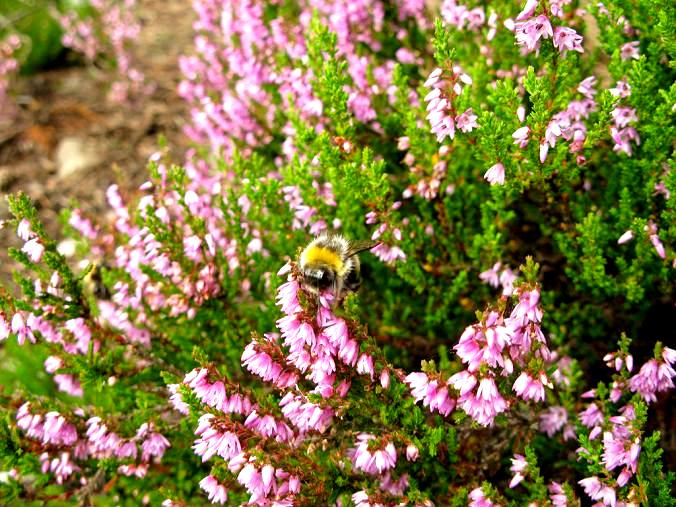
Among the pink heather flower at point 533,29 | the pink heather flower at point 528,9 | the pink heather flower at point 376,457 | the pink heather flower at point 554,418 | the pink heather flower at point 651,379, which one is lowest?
the pink heather flower at point 554,418

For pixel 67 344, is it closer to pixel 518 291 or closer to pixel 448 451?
pixel 448 451

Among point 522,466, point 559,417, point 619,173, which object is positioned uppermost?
point 619,173

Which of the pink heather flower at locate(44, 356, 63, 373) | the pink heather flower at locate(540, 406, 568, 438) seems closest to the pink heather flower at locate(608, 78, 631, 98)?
the pink heather flower at locate(540, 406, 568, 438)

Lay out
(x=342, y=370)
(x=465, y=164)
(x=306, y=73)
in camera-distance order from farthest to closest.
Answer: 1. (x=306, y=73)
2. (x=465, y=164)
3. (x=342, y=370)

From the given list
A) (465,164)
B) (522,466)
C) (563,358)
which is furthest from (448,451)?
(465,164)

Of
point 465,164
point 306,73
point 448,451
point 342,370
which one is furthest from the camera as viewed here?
point 306,73

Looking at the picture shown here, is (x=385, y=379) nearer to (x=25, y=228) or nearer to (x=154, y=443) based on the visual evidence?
(x=154, y=443)

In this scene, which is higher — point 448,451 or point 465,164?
point 465,164

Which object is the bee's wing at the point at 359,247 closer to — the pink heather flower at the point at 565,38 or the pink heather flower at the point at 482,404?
the pink heather flower at the point at 482,404

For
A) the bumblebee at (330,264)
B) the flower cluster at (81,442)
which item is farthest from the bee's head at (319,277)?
the flower cluster at (81,442)
